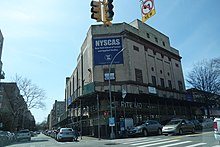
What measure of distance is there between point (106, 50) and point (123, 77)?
5.28 meters

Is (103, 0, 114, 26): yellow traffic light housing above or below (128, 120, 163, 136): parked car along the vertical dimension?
above

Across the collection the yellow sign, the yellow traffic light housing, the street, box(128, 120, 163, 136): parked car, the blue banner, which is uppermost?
the blue banner

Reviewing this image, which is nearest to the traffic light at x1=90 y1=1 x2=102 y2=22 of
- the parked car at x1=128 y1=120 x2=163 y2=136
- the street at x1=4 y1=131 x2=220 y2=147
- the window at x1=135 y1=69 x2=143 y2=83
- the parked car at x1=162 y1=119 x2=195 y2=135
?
the street at x1=4 y1=131 x2=220 y2=147

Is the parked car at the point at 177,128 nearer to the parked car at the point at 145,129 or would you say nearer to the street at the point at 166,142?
the street at the point at 166,142

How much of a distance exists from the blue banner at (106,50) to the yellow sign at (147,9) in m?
21.0

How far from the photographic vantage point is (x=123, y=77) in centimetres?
3366

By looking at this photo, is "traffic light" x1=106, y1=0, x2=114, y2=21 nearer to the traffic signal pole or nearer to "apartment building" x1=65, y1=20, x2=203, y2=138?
the traffic signal pole

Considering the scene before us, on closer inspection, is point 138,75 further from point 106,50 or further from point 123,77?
point 106,50

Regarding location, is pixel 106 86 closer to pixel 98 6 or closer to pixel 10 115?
pixel 98 6

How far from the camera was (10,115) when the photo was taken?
54094mm

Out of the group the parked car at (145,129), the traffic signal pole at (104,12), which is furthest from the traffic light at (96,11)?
the parked car at (145,129)

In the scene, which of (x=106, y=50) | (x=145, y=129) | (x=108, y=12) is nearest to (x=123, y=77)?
(x=106, y=50)

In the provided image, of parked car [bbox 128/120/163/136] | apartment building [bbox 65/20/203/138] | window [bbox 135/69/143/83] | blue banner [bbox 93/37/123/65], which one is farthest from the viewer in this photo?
window [bbox 135/69/143/83]

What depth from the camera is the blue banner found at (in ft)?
111
